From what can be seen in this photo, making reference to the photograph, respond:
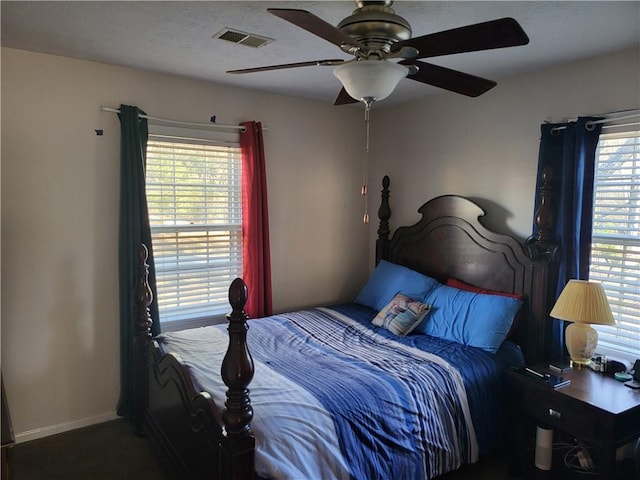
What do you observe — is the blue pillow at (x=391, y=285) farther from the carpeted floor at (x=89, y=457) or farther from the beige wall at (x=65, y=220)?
the carpeted floor at (x=89, y=457)

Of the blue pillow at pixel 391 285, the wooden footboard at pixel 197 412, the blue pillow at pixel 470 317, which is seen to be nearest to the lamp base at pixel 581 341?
the blue pillow at pixel 470 317

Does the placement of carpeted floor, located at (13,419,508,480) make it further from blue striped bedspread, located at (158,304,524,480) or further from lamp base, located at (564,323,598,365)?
lamp base, located at (564,323,598,365)

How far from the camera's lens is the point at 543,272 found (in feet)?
9.24

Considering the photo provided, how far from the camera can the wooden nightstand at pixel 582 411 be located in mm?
2068

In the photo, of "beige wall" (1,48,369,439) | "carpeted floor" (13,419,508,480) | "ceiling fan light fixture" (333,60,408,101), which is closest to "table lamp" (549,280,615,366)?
"carpeted floor" (13,419,508,480)

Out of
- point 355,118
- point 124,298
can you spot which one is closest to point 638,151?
Answer: point 355,118

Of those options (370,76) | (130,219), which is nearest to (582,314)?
(370,76)

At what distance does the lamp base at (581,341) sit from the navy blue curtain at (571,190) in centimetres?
23

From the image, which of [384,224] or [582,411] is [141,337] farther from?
[582,411]

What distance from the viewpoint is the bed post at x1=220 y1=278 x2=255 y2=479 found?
1718 mm

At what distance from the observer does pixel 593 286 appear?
8.00 feet

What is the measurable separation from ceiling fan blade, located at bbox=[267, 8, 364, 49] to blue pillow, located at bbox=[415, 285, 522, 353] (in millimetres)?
1925

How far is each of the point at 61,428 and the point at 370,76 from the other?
2.94 m

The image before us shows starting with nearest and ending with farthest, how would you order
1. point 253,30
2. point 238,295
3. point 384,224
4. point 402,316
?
point 238,295
point 253,30
point 402,316
point 384,224
